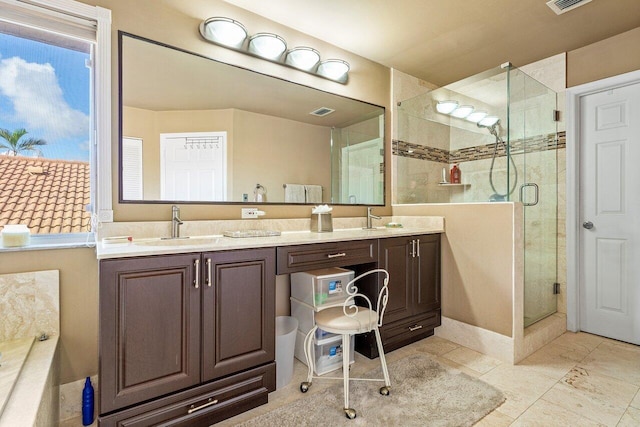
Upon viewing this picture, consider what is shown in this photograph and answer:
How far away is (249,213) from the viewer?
2.20 metres

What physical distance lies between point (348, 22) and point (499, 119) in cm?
145

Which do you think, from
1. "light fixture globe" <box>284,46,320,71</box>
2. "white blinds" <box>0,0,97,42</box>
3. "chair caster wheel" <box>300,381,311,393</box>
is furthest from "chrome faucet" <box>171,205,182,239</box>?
"light fixture globe" <box>284,46,320,71</box>

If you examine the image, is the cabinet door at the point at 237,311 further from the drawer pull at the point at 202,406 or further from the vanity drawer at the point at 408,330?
the vanity drawer at the point at 408,330

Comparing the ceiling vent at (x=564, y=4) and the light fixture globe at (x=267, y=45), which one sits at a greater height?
the ceiling vent at (x=564, y=4)

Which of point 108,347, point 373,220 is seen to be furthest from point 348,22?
point 108,347

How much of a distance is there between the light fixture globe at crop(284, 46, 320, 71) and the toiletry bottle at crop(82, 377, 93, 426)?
7.97 ft

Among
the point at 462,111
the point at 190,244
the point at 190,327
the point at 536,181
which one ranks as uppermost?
the point at 462,111

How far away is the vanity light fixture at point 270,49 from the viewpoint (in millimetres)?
2057

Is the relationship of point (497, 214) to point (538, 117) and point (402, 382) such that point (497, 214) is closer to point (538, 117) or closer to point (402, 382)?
point (538, 117)

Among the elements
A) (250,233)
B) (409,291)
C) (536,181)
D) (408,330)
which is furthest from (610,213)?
(250,233)

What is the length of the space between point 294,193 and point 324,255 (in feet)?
2.37

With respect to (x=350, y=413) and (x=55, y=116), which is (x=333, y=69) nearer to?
(x=55, y=116)

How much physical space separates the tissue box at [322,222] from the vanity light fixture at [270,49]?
1197mm

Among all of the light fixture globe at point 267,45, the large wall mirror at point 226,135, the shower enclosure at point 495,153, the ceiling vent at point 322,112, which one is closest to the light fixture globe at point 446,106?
the shower enclosure at point 495,153
